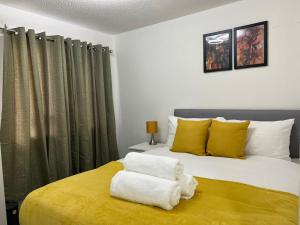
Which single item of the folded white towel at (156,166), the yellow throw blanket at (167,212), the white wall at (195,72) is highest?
the white wall at (195,72)

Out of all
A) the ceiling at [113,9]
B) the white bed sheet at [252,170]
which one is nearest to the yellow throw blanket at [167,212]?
the white bed sheet at [252,170]

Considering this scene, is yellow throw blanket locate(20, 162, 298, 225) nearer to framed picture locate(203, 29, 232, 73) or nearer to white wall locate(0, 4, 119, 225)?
white wall locate(0, 4, 119, 225)

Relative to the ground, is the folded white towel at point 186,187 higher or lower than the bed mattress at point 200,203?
higher

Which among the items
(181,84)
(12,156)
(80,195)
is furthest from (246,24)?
(12,156)

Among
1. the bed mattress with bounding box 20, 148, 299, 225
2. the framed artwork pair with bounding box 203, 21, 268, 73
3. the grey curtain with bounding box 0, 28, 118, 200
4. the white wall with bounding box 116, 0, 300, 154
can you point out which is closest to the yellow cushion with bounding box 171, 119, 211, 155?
the bed mattress with bounding box 20, 148, 299, 225

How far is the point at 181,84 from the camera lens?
10.7ft

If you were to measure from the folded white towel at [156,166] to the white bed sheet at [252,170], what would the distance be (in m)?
0.53

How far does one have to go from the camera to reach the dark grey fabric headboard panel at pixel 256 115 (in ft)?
7.51

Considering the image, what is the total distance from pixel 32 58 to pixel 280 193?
274 centimetres

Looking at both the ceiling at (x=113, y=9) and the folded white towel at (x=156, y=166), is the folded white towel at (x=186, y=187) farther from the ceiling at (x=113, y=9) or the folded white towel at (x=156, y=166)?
the ceiling at (x=113, y=9)

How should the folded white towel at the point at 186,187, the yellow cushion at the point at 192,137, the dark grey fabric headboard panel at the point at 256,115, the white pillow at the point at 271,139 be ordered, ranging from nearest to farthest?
the folded white towel at the point at 186,187, the white pillow at the point at 271,139, the dark grey fabric headboard panel at the point at 256,115, the yellow cushion at the point at 192,137

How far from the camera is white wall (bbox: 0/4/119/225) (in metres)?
2.54

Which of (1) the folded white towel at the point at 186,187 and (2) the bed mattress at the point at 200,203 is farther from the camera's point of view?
(1) the folded white towel at the point at 186,187

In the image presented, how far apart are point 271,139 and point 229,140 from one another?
0.41m
